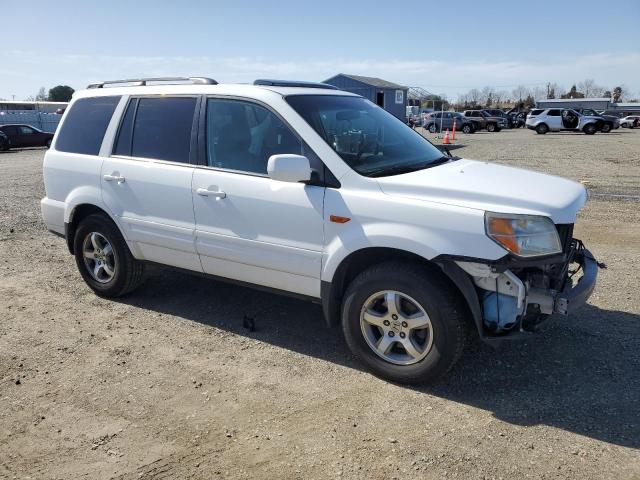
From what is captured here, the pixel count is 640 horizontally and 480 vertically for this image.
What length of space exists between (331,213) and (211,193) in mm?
1052

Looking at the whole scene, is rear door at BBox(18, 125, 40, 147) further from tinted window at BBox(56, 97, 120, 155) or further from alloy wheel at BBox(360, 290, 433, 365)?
alloy wheel at BBox(360, 290, 433, 365)

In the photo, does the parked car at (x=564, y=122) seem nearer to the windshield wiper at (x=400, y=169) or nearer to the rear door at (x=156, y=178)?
the windshield wiper at (x=400, y=169)

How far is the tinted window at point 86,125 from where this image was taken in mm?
5020

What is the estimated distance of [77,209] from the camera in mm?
5160

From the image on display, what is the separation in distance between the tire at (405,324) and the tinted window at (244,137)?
3.69 feet

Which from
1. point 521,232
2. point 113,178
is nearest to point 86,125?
point 113,178

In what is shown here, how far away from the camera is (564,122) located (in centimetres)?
3894

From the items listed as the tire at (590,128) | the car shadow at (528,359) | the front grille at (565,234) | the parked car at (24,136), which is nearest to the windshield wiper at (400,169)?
the front grille at (565,234)

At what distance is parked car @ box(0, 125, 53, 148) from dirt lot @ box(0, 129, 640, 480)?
85.3 feet

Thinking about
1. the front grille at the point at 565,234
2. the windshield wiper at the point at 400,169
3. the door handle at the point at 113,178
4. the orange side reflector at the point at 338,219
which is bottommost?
the front grille at the point at 565,234

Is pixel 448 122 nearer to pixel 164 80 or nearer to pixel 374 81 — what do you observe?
pixel 374 81

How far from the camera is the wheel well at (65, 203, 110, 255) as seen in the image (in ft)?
16.7

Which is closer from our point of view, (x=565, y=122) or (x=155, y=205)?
(x=155, y=205)

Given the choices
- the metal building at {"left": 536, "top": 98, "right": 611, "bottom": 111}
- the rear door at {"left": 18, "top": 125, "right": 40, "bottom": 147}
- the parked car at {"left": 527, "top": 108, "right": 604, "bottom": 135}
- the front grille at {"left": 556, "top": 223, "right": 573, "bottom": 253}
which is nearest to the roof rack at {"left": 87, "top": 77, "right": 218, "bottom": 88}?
the front grille at {"left": 556, "top": 223, "right": 573, "bottom": 253}
